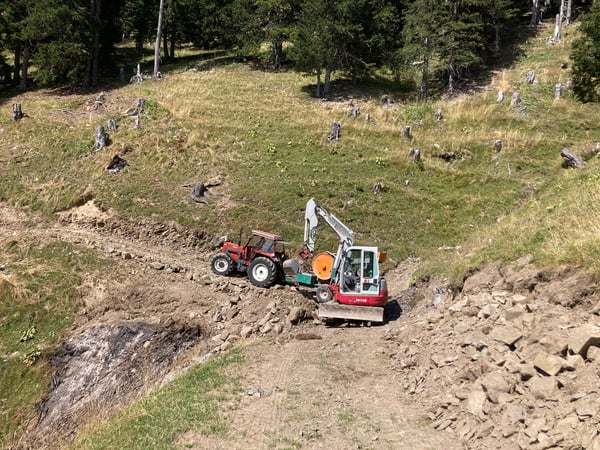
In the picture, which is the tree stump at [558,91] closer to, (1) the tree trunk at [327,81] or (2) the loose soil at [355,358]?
(1) the tree trunk at [327,81]

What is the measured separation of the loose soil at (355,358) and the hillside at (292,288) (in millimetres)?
54

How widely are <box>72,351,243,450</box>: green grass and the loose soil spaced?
32 centimetres

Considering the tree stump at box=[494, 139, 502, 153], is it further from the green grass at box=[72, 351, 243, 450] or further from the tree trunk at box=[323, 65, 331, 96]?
the green grass at box=[72, 351, 243, 450]

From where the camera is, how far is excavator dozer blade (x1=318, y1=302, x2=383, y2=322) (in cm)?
1409

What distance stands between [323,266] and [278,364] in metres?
4.90

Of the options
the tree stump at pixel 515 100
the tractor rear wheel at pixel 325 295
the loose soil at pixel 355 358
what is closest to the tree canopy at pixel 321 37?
the tree stump at pixel 515 100

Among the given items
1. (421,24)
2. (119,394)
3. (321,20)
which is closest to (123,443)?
(119,394)

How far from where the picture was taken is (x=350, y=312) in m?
14.2

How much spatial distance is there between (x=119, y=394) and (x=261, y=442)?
6.04 m

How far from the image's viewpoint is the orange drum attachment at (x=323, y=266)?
1583cm

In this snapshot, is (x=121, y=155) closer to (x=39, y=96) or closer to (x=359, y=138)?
(x=359, y=138)

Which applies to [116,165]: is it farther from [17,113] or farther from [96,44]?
[96,44]

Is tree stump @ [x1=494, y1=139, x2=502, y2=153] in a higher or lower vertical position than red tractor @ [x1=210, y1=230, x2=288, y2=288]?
higher

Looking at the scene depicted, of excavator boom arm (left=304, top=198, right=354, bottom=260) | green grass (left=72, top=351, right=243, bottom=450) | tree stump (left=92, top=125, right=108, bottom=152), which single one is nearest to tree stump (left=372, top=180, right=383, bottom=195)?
excavator boom arm (left=304, top=198, right=354, bottom=260)
